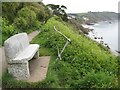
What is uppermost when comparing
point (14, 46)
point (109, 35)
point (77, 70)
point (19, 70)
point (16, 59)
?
point (14, 46)

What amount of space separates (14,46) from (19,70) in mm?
681

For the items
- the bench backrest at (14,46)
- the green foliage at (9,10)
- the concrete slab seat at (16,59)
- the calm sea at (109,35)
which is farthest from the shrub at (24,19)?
the calm sea at (109,35)

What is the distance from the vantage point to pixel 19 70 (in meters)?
7.93

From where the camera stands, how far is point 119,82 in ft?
26.6

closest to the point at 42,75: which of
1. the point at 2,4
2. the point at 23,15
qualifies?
the point at 2,4

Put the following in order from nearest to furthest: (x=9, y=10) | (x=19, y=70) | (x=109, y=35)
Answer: (x=19, y=70) → (x=9, y=10) → (x=109, y=35)

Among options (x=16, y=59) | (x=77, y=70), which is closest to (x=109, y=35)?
(x=77, y=70)

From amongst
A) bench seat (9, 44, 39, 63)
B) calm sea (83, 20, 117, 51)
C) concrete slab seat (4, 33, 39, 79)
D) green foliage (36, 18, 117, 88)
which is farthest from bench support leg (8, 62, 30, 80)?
calm sea (83, 20, 117, 51)

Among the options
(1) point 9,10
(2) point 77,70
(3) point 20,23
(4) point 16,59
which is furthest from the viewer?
(1) point 9,10

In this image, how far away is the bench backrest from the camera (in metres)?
7.68

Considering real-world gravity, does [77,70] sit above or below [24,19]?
below

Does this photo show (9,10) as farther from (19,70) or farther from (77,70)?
(19,70)

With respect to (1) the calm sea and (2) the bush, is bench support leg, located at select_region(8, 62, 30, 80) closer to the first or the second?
(2) the bush

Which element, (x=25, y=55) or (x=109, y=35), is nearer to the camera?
(x=25, y=55)
